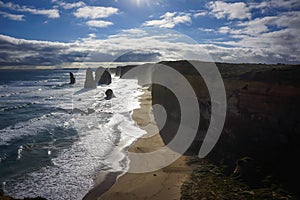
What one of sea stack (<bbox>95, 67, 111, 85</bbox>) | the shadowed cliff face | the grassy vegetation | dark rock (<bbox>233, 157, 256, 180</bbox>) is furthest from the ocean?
sea stack (<bbox>95, 67, 111, 85</bbox>)

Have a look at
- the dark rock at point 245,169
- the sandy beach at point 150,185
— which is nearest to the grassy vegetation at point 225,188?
the dark rock at point 245,169

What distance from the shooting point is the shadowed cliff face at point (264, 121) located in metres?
10.9

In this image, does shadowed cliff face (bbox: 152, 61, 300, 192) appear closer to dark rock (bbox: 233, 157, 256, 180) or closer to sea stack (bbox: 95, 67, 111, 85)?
dark rock (bbox: 233, 157, 256, 180)

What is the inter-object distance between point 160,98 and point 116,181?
14369 millimetres

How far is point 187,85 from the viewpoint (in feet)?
63.5

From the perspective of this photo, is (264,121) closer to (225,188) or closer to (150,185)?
(225,188)

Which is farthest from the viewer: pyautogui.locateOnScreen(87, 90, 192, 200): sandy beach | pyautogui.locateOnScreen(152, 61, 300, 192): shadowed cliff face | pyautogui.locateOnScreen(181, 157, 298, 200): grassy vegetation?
pyautogui.locateOnScreen(152, 61, 300, 192): shadowed cliff face

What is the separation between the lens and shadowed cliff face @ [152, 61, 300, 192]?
10914mm

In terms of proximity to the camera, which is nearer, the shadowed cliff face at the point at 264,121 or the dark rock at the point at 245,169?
the dark rock at the point at 245,169

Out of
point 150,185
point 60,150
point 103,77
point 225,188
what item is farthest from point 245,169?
point 103,77

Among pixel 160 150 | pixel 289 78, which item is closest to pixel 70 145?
pixel 160 150

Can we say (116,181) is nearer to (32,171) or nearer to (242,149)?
(32,171)

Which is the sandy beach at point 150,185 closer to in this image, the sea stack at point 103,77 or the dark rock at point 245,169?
the dark rock at point 245,169

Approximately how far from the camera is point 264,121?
12227 mm
